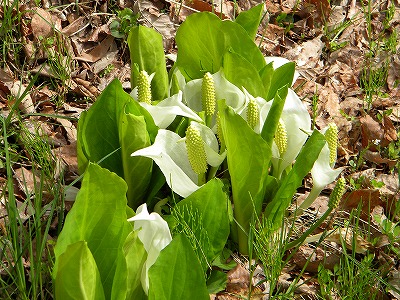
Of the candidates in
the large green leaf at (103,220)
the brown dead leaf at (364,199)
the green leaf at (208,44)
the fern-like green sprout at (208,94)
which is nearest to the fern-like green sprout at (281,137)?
the fern-like green sprout at (208,94)

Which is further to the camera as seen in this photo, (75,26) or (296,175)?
(75,26)

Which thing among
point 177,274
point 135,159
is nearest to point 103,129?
point 135,159

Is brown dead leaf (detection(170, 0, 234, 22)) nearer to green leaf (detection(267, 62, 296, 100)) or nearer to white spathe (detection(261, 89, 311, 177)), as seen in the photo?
green leaf (detection(267, 62, 296, 100))

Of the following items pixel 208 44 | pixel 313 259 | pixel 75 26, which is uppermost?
pixel 208 44

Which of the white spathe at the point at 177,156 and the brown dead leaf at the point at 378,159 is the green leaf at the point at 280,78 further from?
the brown dead leaf at the point at 378,159

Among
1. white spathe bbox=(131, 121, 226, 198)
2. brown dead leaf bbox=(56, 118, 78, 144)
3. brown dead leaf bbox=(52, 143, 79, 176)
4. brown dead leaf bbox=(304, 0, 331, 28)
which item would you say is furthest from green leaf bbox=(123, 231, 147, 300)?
brown dead leaf bbox=(304, 0, 331, 28)

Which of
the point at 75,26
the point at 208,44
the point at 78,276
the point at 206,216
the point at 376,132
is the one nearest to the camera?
the point at 78,276

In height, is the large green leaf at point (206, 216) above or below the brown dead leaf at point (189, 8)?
above

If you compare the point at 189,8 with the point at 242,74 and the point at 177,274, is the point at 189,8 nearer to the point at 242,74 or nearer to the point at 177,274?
the point at 242,74
